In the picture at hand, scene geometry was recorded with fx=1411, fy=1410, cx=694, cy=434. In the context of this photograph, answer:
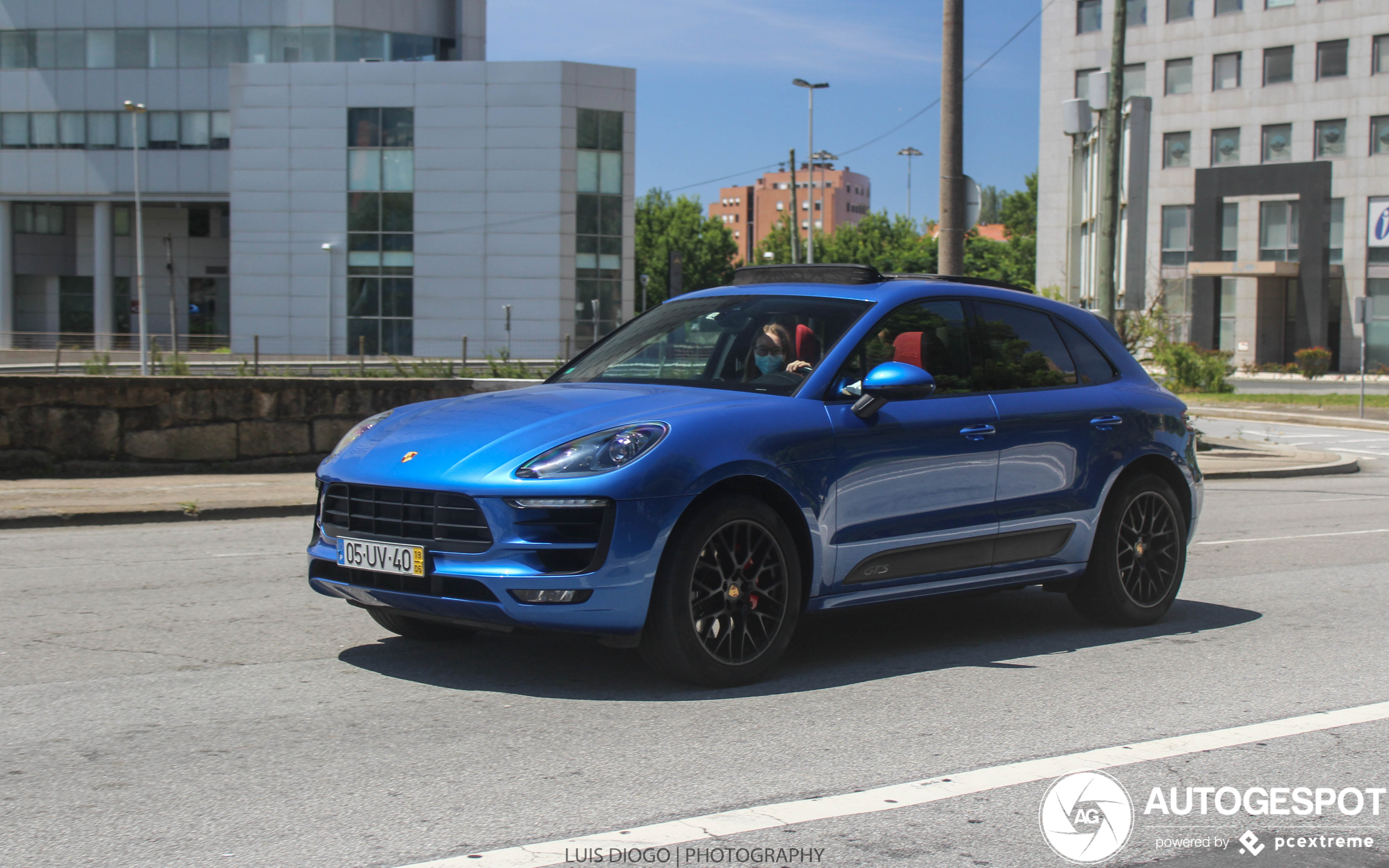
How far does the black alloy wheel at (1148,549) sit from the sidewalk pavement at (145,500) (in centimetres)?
635

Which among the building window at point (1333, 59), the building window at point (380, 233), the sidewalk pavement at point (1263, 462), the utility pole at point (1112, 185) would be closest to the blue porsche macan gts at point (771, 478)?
the sidewalk pavement at point (1263, 462)

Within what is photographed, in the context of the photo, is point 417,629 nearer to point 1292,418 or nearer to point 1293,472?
point 1293,472

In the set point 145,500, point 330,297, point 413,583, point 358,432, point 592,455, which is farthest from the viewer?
point 330,297

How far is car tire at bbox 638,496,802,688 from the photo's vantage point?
5.22 meters

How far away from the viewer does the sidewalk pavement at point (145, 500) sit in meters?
11.0

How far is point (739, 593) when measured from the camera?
5.40 metres

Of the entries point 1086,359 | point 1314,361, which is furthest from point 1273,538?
point 1314,361

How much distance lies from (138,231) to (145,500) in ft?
140

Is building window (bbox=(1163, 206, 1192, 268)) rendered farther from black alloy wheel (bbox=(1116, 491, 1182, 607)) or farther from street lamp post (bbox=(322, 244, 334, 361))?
black alloy wheel (bbox=(1116, 491, 1182, 607))

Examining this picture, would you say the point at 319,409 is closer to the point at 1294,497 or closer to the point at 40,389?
the point at 40,389

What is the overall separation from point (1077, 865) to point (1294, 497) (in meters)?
13.0

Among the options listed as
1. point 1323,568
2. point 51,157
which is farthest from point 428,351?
point 1323,568

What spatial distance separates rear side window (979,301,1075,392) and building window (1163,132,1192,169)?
64.2m

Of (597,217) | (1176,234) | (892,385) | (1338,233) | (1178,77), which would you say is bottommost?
(892,385)
